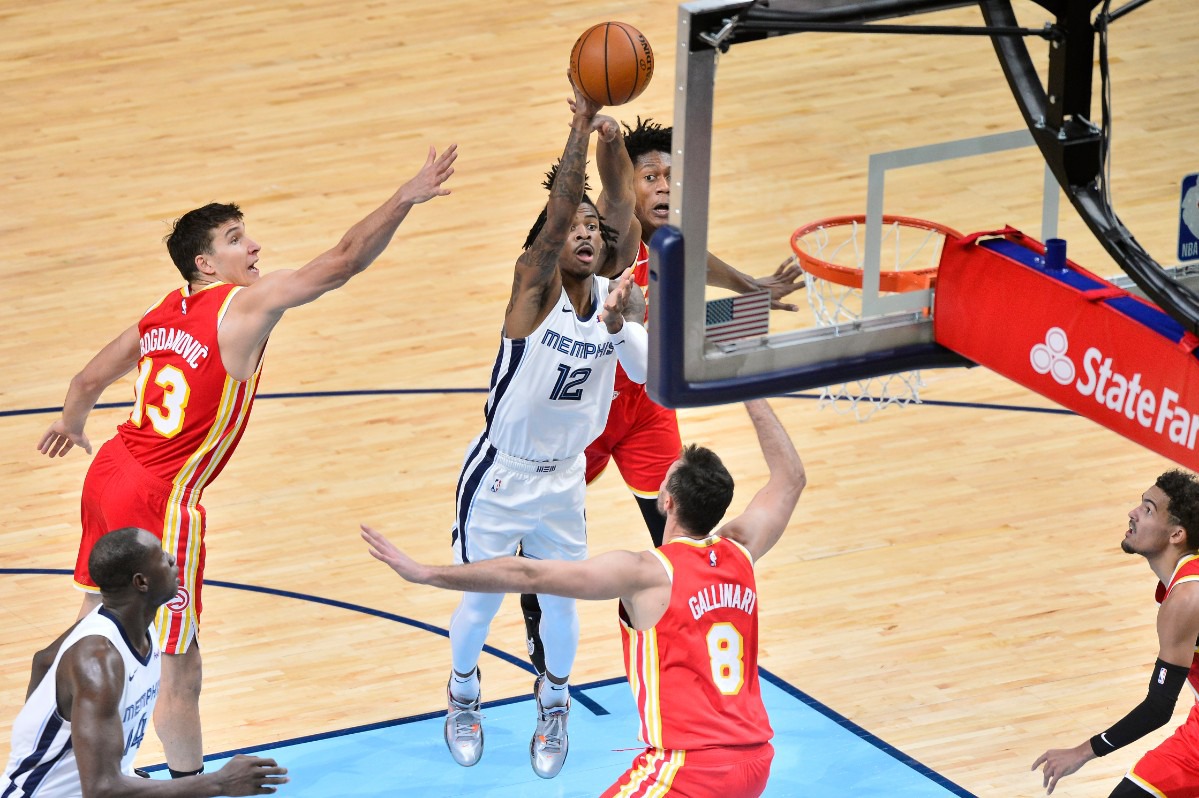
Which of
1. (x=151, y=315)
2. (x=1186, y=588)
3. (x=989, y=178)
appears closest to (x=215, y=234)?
(x=151, y=315)

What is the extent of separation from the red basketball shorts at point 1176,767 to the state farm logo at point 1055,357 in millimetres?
1734

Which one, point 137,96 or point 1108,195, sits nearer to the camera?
point 1108,195

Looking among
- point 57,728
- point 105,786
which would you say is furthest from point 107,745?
point 57,728

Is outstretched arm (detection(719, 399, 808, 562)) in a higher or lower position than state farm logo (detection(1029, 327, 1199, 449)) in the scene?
lower

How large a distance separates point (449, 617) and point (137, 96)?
6.84 meters

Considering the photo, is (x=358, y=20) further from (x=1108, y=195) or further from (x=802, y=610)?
(x=1108, y=195)

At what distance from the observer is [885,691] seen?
311 inches

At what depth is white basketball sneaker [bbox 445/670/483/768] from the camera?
7398 mm

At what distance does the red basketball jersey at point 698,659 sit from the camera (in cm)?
584

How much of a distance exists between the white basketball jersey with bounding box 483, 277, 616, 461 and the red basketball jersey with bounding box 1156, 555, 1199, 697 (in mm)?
2053

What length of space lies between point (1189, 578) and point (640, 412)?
94.5 inches

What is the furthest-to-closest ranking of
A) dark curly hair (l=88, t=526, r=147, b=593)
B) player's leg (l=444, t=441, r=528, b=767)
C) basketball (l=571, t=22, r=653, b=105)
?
player's leg (l=444, t=441, r=528, b=767)
basketball (l=571, t=22, r=653, b=105)
dark curly hair (l=88, t=526, r=147, b=593)

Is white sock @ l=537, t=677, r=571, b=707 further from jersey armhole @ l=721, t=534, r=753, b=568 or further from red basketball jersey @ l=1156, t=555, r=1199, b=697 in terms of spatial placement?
red basketball jersey @ l=1156, t=555, r=1199, b=697

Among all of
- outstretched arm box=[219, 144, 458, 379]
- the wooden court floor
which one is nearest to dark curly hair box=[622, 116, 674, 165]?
the wooden court floor
